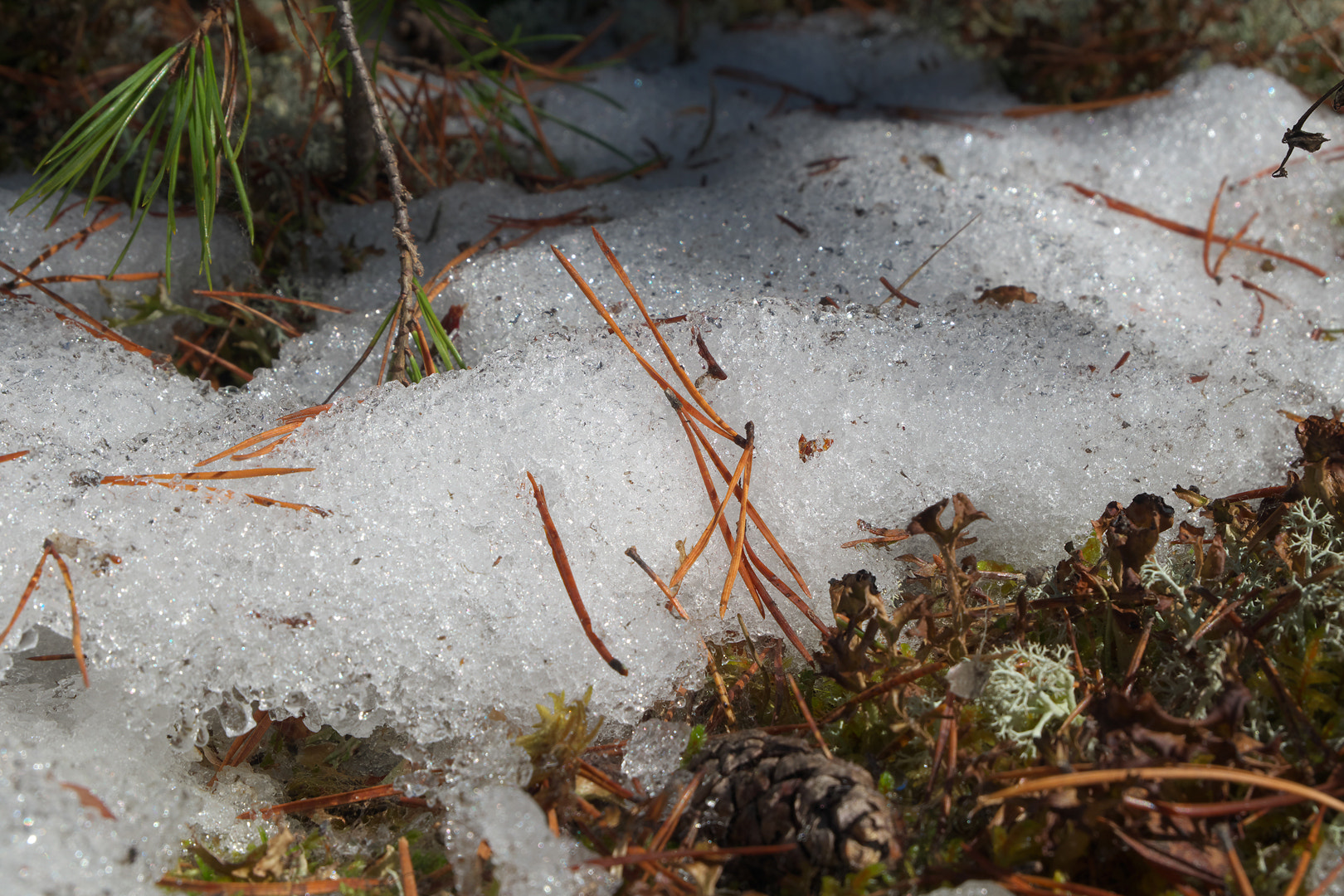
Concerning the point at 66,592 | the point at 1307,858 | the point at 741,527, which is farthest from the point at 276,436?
the point at 1307,858

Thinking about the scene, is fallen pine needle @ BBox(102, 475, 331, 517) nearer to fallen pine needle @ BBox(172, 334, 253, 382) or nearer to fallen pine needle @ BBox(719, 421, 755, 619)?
fallen pine needle @ BBox(172, 334, 253, 382)

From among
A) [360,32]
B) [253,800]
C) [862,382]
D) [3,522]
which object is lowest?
[253,800]

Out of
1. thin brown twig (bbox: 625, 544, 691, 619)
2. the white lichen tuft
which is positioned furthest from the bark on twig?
the white lichen tuft

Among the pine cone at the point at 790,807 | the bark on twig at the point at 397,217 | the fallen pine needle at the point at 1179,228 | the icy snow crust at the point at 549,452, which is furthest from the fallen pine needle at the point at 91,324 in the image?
the fallen pine needle at the point at 1179,228

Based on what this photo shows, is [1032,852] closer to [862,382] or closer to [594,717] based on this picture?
[594,717]

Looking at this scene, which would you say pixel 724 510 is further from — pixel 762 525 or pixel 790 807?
pixel 790 807

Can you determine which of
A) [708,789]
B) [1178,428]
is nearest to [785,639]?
[708,789]
